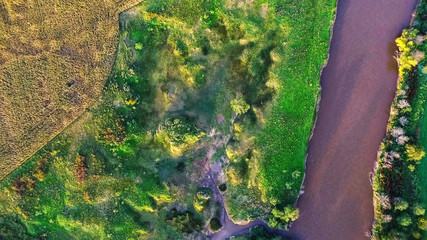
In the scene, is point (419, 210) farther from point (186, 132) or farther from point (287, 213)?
point (186, 132)

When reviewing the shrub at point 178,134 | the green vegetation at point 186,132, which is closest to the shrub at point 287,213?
the green vegetation at point 186,132

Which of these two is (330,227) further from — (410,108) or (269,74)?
(269,74)

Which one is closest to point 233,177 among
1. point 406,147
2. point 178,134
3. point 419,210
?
point 178,134

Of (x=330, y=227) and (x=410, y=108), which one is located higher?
(x=410, y=108)

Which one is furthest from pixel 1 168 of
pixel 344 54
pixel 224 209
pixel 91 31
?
pixel 344 54

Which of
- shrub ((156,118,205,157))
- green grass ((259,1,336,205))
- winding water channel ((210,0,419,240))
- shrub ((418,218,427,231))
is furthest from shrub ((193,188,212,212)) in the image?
shrub ((418,218,427,231))

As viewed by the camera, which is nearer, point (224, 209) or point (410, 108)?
point (410, 108)

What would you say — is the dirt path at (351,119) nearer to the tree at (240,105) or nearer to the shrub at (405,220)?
the shrub at (405,220)

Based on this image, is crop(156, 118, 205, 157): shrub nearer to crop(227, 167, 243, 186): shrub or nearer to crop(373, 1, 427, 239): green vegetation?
crop(227, 167, 243, 186): shrub
